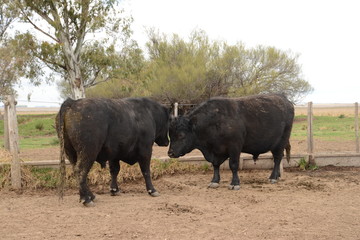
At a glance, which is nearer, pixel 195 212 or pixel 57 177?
pixel 195 212

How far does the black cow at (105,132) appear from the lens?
5758mm

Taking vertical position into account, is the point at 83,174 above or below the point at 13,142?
below

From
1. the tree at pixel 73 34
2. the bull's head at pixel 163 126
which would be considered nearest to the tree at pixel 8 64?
the tree at pixel 73 34

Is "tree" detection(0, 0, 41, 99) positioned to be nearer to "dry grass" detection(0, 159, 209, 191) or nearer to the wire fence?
the wire fence

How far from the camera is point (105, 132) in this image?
19.6 ft

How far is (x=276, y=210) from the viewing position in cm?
560

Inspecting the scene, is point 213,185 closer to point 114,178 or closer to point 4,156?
point 114,178

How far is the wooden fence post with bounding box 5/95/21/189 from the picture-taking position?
7391mm

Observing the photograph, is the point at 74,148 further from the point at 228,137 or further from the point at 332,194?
the point at 332,194

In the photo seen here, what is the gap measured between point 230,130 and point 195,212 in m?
2.41

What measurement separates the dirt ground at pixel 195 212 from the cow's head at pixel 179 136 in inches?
28.1

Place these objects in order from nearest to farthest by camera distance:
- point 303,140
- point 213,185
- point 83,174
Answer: point 83,174, point 213,185, point 303,140

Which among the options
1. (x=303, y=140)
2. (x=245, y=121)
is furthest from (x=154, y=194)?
(x=303, y=140)

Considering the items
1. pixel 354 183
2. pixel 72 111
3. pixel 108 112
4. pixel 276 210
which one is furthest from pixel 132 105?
pixel 354 183
